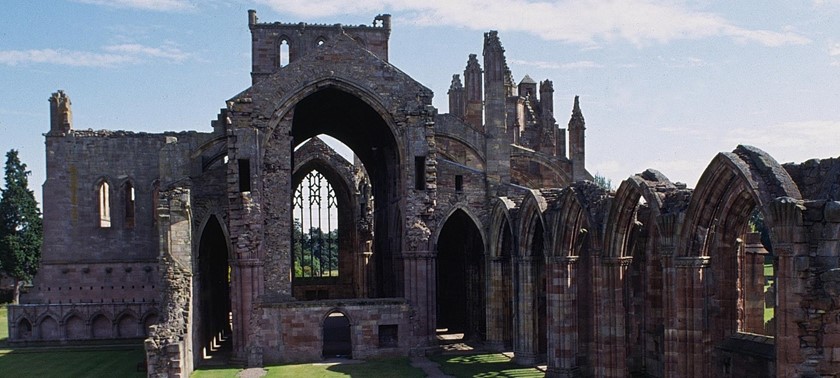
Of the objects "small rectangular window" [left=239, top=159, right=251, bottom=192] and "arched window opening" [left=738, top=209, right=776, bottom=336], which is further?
"small rectangular window" [left=239, top=159, right=251, bottom=192]

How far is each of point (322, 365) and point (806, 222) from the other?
15650 millimetres

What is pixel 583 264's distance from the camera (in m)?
23.5

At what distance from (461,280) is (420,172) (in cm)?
826

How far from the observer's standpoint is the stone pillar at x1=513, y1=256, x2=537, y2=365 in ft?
79.0

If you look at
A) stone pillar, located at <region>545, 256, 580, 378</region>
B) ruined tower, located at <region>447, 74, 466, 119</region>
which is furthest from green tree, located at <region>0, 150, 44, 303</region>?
stone pillar, located at <region>545, 256, 580, 378</region>

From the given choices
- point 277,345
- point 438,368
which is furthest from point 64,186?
point 438,368

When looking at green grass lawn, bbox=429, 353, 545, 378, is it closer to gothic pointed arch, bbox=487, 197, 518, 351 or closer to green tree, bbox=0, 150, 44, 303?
gothic pointed arch, bbox=487, 197, 518, 351

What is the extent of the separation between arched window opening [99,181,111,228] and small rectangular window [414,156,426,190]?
Result: 15.2 meters

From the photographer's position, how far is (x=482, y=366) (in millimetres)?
23859

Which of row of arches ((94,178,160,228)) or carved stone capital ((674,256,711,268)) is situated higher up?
row of arches ((94,178,160,228))

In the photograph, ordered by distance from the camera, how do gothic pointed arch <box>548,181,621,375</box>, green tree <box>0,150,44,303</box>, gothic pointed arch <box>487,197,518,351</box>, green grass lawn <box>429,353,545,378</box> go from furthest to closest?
green tree <box>0,150,44,303</box>, gothic pointed arch <box>487,197,518,351</box>, green grass lawn <box>429,353,545,378</box>, gothic pointed arch <box>548,181,621,375</box>

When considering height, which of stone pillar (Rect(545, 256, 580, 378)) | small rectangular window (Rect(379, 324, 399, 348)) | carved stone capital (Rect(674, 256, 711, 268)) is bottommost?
small rectangular window (Rect(379, 324, 399, 348))

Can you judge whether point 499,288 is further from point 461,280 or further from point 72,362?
point 72,362

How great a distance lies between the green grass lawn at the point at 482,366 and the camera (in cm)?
2242
